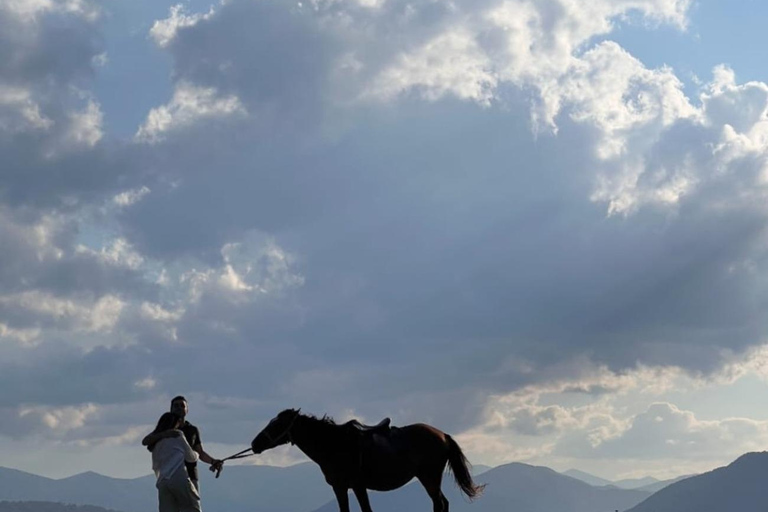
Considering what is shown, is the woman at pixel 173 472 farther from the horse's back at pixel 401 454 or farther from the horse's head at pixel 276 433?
the horse's back at pixel 401 454

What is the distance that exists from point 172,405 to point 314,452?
292 inches

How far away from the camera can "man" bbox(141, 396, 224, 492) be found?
2172 centimetres

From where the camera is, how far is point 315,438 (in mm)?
29438

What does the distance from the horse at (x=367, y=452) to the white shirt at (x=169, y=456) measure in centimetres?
684

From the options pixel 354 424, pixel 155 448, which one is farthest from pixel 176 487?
pixel 354 424

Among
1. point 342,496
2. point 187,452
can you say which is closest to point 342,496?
point 342,496

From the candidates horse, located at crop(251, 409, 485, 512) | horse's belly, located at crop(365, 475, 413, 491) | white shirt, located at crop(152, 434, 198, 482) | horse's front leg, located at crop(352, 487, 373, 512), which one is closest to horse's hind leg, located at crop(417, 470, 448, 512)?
horse, located at crop(251, 409, 485, 512)

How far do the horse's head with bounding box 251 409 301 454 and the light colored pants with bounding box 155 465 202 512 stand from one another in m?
6.73

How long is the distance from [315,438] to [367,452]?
5.41ft

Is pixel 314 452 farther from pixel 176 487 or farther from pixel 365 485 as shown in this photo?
pixel 176 487

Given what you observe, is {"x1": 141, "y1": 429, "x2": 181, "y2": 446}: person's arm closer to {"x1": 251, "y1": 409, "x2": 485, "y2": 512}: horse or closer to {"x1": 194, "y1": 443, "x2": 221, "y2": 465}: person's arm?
{"x1": 194, "y1": 443, "x2": 221, "y2": 465}: person's arm

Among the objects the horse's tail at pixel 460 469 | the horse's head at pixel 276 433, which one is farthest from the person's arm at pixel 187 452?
the horse's tail at pixel 460 469

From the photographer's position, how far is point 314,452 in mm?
29109

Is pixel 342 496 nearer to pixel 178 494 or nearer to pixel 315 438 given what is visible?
pixel 315 438
